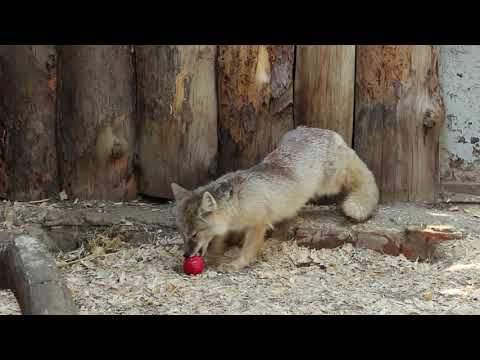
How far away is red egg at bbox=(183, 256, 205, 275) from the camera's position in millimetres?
6168

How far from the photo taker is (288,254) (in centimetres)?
669

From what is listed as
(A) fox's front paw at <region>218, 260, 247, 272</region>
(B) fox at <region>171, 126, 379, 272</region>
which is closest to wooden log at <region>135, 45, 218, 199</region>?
(B) fox at <region>171, 126, 379, 272</region>

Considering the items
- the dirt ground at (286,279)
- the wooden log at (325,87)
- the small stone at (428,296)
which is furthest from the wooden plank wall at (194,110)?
the small stone at (428,296)

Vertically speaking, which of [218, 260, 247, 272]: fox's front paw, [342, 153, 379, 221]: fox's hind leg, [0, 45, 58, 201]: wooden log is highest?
[0, 45, 58, 201]: wooden log

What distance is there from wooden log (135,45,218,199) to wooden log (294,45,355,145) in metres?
0.93

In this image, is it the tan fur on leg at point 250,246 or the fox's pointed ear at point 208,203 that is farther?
the tan fur on leg at point 250,246

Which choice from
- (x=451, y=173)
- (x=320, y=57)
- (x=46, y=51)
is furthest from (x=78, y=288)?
(x=451, y=173)

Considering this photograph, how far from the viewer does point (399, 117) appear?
728cm

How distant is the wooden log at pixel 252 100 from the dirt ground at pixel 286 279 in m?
1.09

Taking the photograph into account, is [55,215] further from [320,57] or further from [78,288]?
[320,57]

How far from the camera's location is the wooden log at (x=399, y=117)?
7211 mm

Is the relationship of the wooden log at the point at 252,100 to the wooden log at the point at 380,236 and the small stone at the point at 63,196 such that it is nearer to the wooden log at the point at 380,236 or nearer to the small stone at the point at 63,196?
the wooden log at the point at 380,236

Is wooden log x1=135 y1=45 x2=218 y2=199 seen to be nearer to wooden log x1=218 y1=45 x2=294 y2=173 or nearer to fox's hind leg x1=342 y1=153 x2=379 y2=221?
wooden log x1=218 y1=45 x2=294 y2=173

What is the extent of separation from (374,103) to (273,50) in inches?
48.2
